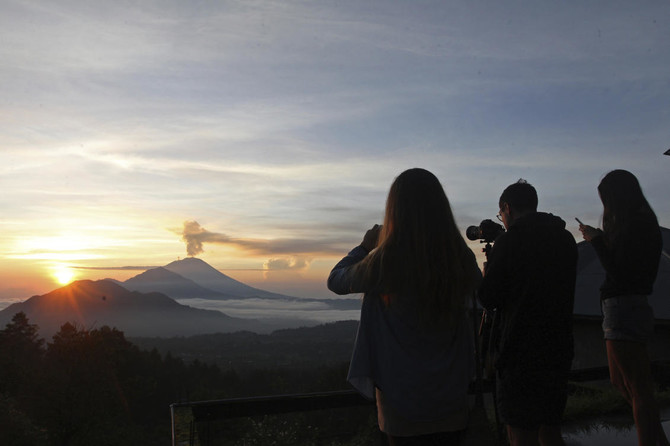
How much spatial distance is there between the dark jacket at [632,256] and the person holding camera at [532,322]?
20.8 inches

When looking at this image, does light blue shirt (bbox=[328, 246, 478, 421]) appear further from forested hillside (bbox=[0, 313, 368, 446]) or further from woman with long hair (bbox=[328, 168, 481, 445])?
forested hillside (bbox=[0, 313, 368, 446])

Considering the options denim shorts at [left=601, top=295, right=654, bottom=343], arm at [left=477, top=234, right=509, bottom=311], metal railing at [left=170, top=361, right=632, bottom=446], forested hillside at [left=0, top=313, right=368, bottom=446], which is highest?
arm at [left=477, top=234, right=509, bottom=311]

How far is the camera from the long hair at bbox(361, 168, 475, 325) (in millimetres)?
1603

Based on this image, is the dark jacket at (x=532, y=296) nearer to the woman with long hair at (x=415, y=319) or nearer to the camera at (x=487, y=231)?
the woman with long hair at (x=415, y=319)

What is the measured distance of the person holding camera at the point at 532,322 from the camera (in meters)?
2.06

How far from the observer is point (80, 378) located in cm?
4422

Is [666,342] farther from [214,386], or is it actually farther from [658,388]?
[214,386]

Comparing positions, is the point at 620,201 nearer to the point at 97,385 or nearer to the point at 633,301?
the point at 633,301

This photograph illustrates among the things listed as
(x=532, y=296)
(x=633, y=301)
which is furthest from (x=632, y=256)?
(x=532, y=296)

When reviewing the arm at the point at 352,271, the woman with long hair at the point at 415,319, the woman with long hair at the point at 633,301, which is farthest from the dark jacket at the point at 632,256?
the arm at the point at 352,271

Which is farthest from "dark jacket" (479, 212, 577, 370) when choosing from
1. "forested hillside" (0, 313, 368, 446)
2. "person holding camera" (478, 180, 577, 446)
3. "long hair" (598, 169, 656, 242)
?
"forested hillside" (0, 313, 368, 446)

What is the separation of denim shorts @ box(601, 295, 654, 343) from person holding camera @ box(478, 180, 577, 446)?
1.79ft

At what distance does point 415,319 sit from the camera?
1.64m

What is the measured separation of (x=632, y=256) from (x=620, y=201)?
291 millimetres
